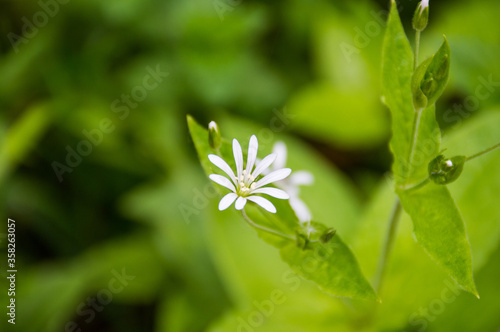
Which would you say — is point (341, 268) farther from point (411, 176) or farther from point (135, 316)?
point (135, 316)

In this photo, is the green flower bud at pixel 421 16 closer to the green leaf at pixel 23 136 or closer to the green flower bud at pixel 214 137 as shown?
the green flower bud at pixel 214 137

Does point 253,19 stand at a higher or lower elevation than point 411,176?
higher

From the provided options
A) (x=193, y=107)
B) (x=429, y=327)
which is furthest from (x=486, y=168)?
(x=193, y=107)

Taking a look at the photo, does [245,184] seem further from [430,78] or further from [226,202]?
[430,78]

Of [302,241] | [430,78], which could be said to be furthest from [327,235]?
[430,78]

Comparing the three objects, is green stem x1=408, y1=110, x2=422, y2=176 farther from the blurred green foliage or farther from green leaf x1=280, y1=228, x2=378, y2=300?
the blurred green foliage
